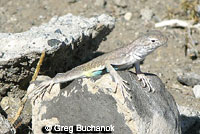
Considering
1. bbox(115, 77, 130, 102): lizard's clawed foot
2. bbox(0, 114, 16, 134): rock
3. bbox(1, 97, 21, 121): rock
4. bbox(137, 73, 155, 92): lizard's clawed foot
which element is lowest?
bbox(1, 97, 21, 121): rock

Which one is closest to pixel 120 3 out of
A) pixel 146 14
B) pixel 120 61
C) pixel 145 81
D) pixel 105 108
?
pixel 146 14

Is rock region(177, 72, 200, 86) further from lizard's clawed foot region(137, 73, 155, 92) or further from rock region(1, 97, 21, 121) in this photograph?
rock region(1, 97, 21, 121)

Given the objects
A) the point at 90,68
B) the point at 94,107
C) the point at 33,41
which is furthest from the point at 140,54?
the point at 33,41

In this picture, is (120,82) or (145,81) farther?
(145,81)

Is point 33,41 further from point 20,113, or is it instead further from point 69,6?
point 69,6

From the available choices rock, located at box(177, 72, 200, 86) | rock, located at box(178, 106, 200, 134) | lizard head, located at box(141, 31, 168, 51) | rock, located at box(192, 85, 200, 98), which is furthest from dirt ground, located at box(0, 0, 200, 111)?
lizard head, located at box(141, 31, 168, 51)

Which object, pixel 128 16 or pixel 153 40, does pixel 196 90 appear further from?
pixel 128 16
